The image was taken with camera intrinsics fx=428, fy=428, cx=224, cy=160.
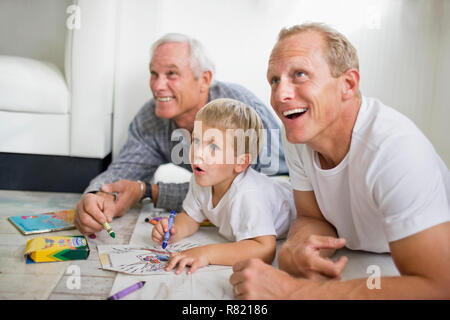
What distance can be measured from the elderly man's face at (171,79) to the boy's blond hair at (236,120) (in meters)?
0.41

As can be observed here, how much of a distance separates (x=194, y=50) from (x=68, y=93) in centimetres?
53

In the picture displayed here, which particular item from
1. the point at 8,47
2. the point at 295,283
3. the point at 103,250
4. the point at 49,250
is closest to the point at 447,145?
the point at 295,283

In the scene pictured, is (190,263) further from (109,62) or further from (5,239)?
(109,62)

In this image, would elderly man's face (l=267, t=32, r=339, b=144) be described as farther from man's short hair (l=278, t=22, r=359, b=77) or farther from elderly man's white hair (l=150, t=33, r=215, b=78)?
elderly man's white hair (l=150, t=33, r=215, b=78)

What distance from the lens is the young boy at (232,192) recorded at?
3.51 feet

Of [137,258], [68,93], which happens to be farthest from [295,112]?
[68,93]

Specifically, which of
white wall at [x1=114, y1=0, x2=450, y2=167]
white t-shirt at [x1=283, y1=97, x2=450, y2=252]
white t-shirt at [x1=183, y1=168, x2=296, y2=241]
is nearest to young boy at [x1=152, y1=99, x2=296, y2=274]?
white t-shirt at [x1=183, y1=168, x2=296, y2=241]

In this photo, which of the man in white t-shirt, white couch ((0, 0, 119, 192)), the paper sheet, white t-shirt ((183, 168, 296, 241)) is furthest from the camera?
white couch ((0, 0, 119, 192))

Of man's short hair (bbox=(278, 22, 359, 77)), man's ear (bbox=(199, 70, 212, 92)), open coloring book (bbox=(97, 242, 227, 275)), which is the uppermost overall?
man's short hair (bbox=(278, 22, 359, 77))

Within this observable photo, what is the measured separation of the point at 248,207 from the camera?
114 cm

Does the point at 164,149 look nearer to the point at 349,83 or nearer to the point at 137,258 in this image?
the point at 137,258

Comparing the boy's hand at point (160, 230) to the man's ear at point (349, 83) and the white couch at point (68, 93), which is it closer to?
the man's ear at point (349, 83)

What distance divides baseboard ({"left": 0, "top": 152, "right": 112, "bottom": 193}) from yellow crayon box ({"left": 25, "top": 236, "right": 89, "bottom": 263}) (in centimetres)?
69

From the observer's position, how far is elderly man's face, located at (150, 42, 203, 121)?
5.13 ft
